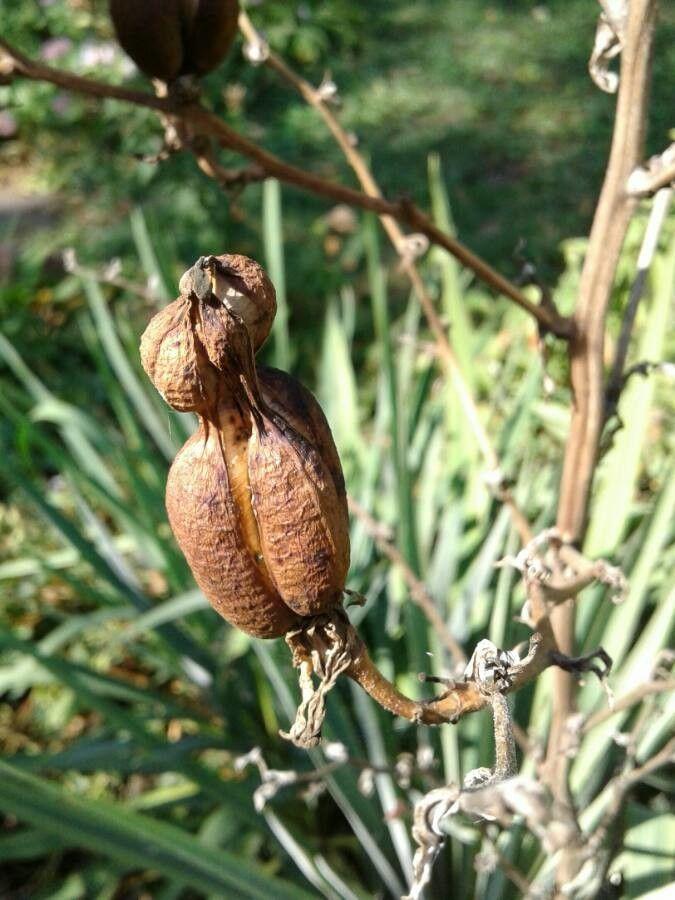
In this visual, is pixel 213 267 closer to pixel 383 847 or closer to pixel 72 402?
pixel 383 847

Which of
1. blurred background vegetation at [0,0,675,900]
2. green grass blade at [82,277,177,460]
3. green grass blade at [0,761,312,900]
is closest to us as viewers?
green grass blade at [0,761,312,900]

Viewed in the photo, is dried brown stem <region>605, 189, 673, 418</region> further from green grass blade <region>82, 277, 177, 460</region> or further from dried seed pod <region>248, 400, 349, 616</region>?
green grass blade <region>82, 277, 177, 460</region>

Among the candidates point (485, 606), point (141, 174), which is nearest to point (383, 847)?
point (485, 606)

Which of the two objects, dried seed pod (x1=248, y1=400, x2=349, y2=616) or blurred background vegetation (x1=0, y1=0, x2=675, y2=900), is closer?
dried seed pod (x1=248, y1=400, x2=349, y2=616)

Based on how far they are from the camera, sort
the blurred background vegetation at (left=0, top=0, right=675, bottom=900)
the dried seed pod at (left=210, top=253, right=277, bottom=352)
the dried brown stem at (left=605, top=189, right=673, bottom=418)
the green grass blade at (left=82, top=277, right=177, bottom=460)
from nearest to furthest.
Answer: the dried seed pod at (left=210, top=253, right=277, bottom=352) → the dried brown stem at (left=605, top=189, right=673, bottom=418) → the blurred background vegetation at (left=0, top=0, right=675, bottom=900) → the green grass blade at (left=82, top=277, right=177, bottom=460)

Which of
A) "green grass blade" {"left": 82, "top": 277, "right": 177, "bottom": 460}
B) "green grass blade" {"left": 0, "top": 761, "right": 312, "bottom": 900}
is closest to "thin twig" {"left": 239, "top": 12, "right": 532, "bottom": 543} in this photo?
"green grass blade" {"left": 0, "top": 761, "right": 312, "bottom": 900}

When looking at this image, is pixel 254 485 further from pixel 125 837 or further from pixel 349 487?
pixel 349 487

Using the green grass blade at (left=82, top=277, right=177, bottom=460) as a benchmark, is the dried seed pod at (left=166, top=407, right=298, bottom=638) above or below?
below
